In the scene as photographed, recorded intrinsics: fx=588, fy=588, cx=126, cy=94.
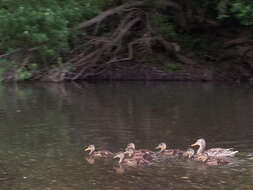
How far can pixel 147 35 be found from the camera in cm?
2767

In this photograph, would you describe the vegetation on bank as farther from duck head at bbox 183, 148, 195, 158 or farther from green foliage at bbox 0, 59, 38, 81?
duck head at bbox 183, 148, 195, 158

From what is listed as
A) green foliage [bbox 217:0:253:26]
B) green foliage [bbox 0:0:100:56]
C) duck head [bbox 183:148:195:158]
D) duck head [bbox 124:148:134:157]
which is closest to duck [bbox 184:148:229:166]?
duck head [bbox 183:148:195:158]

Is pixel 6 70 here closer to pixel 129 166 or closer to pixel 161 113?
pixel 161 113

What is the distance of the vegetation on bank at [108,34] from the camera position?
77.3ft

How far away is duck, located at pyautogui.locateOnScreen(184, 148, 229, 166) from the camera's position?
10.9 m

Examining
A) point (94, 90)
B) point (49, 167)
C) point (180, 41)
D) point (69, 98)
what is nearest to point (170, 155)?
point (49, 167)

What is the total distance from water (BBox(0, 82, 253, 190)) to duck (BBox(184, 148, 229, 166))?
14cm

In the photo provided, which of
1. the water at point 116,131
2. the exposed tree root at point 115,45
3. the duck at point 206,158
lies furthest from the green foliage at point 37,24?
the duck at point 206,158

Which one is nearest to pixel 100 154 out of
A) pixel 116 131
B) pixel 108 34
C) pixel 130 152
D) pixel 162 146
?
pixel 130 152

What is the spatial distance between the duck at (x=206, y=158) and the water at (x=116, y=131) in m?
0.14

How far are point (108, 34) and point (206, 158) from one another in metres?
17.0

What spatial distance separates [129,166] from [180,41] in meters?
19.7

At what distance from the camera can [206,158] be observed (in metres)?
11.0

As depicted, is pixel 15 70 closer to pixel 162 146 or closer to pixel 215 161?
pixel 162 146
